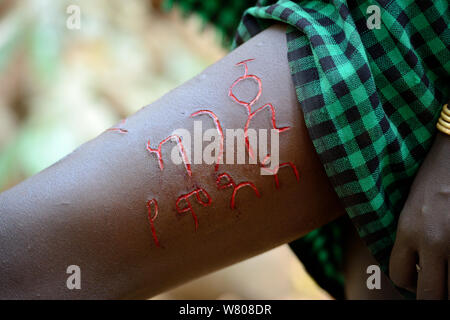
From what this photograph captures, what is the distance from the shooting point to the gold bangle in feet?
1.98

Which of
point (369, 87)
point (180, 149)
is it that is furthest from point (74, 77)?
point (369, 87)

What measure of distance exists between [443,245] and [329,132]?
20cm

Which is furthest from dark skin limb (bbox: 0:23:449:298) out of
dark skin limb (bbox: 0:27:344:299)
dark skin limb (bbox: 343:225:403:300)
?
dark skin limb (bbox: 343:225:403:300)

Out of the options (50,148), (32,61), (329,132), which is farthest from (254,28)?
(32,61)

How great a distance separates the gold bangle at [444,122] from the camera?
1.98ft

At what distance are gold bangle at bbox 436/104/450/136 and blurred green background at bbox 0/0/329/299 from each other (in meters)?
0.65

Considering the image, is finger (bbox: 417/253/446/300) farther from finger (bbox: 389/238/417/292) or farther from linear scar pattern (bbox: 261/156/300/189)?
linear scar pattern (bbox: 261/156/300/189)

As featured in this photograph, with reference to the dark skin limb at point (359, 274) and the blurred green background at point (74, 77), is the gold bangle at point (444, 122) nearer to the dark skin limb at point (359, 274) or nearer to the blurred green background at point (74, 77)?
the dark skin limb at point (359, 274)

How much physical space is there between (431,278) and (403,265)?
0.12ft

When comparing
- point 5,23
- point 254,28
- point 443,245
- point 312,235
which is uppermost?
point 5,23

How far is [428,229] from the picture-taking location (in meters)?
0.59

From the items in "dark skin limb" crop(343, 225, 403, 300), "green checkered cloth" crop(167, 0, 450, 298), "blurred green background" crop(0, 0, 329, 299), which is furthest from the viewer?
"blurred green background" crop(0, 0, 329, 299)
